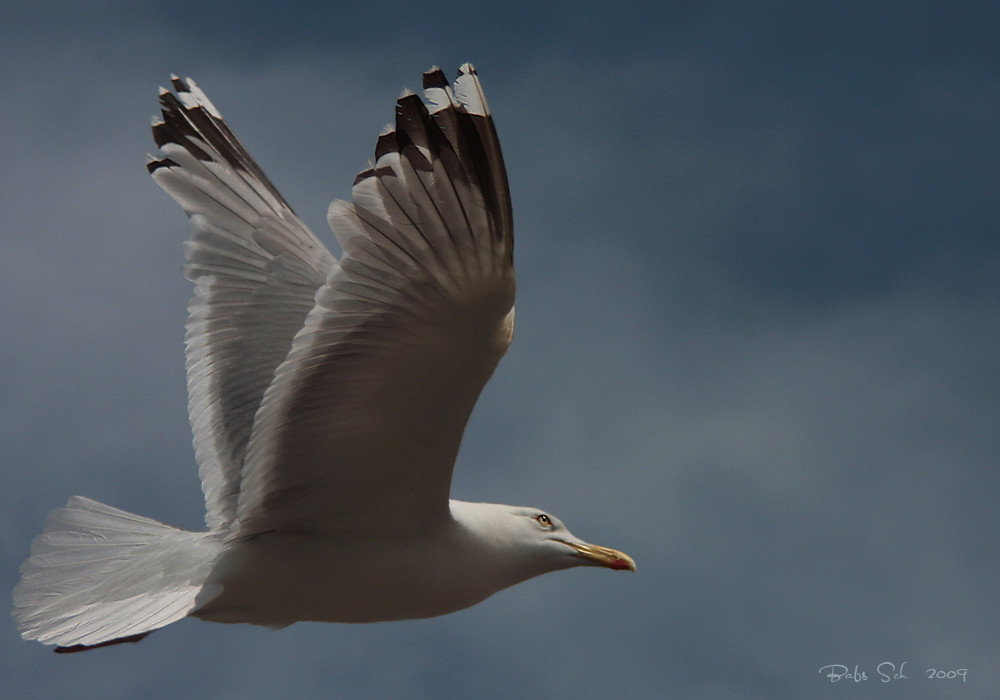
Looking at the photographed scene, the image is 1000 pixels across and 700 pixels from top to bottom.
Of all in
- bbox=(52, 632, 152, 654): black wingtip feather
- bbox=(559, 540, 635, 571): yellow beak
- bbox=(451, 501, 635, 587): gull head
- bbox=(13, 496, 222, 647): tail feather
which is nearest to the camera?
bbox=(52, 632, 152, 654): black wingtip feather

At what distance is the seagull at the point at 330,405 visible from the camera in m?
5.07

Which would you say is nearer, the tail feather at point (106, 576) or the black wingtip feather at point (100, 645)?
the black wingtip feather at point (100, 645)

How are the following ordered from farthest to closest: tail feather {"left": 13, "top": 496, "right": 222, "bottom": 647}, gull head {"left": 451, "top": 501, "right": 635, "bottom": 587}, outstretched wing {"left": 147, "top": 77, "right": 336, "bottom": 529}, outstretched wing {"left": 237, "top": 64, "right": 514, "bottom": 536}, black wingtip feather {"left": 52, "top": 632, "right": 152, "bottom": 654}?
1. outstretched wing {"left": 147, "top": 77, "right": 336, "bottom": 529}
2. gull head {"left": 451, "top": 501, "right": 635, "bottom": 587}
3. tail feather {"left": 13, "top": 496, "right": 222, "bottom": 647}
4. black wingtip feather {"left": 52, "top": 632, "right": 152, "bottom": 654}
5. outstretched wing {"left": 237, "top": 64, "right": 514, "bottom": 536}

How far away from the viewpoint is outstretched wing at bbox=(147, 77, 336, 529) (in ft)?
23.3

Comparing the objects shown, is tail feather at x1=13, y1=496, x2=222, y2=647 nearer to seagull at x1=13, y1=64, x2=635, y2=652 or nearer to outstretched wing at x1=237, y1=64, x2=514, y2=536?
seagull at x1=13, y1=64, x2=635, y2=652

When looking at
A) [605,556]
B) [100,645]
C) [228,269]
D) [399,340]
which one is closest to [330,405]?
[399,340]

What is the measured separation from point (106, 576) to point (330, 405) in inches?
62.6

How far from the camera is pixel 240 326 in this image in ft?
23.8

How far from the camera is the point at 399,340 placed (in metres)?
5.35

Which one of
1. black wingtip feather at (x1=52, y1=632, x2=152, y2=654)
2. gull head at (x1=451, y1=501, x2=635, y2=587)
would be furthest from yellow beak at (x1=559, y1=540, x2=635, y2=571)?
black wingtip feather at (x1=52, y1=632, x2=152, y2=654)

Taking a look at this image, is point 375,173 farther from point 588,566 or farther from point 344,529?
point 588,566

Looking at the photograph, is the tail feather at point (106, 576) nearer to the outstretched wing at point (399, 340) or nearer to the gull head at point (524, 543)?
the outstretched wing at point (399, 340)

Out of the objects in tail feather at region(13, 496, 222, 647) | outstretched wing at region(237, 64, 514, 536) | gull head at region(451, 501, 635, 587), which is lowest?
tail feather at region(13, 496, 222, 647)

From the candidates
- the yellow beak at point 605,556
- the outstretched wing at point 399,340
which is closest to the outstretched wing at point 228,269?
the outstretched wing at point 399,340
